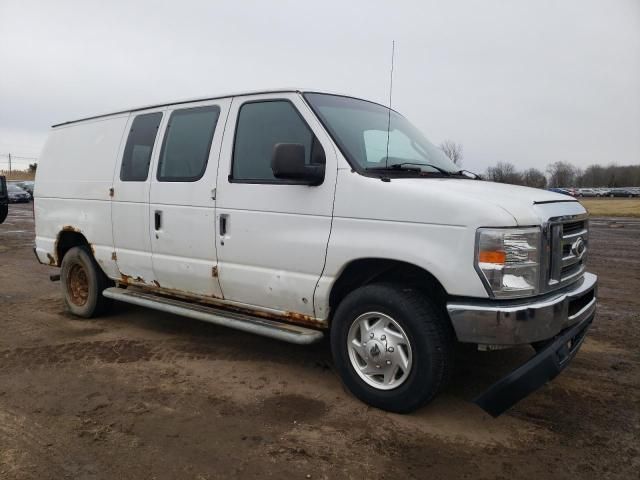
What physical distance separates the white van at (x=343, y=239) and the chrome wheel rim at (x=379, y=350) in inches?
0.4

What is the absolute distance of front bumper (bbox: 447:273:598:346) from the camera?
3.10 meters

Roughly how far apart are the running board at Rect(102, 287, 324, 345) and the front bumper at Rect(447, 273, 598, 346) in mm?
1138

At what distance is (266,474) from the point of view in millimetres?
2867

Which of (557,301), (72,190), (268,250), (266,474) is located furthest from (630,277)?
(72,190)

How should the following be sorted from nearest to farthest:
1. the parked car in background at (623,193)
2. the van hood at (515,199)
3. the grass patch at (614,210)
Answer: the van hood at (515,199) < the grass patch at (614,210) < the parked car in background at (623,193)

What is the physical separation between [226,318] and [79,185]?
2.68m

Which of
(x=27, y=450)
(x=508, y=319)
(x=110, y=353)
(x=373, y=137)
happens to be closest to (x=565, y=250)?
(x=508, y=319)

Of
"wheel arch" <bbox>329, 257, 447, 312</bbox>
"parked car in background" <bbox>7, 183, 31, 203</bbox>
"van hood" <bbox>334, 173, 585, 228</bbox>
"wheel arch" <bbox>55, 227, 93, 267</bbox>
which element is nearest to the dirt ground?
"wheel arch" <bbox>329, 257, 447, 312</bbox>

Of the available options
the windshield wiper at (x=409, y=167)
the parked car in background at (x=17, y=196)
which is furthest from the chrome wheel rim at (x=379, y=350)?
the parked car in background at (x=17, y=196)

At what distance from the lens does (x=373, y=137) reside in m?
4.25

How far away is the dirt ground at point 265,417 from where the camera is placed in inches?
117

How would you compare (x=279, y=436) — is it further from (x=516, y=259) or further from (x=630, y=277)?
(x=630, y=277)

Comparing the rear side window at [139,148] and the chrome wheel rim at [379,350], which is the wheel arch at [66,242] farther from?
the chrome wheel rim at [379,350]

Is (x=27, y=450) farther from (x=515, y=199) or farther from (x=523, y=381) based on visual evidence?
(x=515, y=199)
